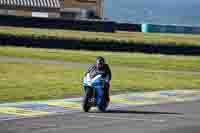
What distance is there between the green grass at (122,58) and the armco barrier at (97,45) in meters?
0.75

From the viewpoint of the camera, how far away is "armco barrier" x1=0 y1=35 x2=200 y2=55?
4809cm

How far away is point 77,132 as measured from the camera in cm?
1578

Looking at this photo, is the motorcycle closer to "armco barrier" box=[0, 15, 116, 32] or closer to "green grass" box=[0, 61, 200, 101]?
"green grass" box=[0, 61, 200, 101]

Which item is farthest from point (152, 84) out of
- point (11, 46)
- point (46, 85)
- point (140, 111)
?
point (11, 46)

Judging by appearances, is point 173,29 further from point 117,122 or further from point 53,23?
point 117,122

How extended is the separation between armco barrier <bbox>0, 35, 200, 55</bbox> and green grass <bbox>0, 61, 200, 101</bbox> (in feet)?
28.4

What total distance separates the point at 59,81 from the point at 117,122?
42.1ft

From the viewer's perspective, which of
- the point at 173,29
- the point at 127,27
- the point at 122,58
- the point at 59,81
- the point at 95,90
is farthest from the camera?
the point at 173,29

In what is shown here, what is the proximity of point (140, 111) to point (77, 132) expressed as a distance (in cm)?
579

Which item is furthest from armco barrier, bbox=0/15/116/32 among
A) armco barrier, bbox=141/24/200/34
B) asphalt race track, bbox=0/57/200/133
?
asphalt race track, bbox=0/57/200/133

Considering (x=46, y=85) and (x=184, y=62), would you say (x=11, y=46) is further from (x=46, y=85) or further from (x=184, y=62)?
(x=46, y=85)

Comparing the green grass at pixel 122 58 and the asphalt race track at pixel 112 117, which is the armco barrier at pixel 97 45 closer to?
the green grass at pixel 122 58

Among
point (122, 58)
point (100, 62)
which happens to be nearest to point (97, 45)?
point (122, 58)

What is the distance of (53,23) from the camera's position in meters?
60.7
